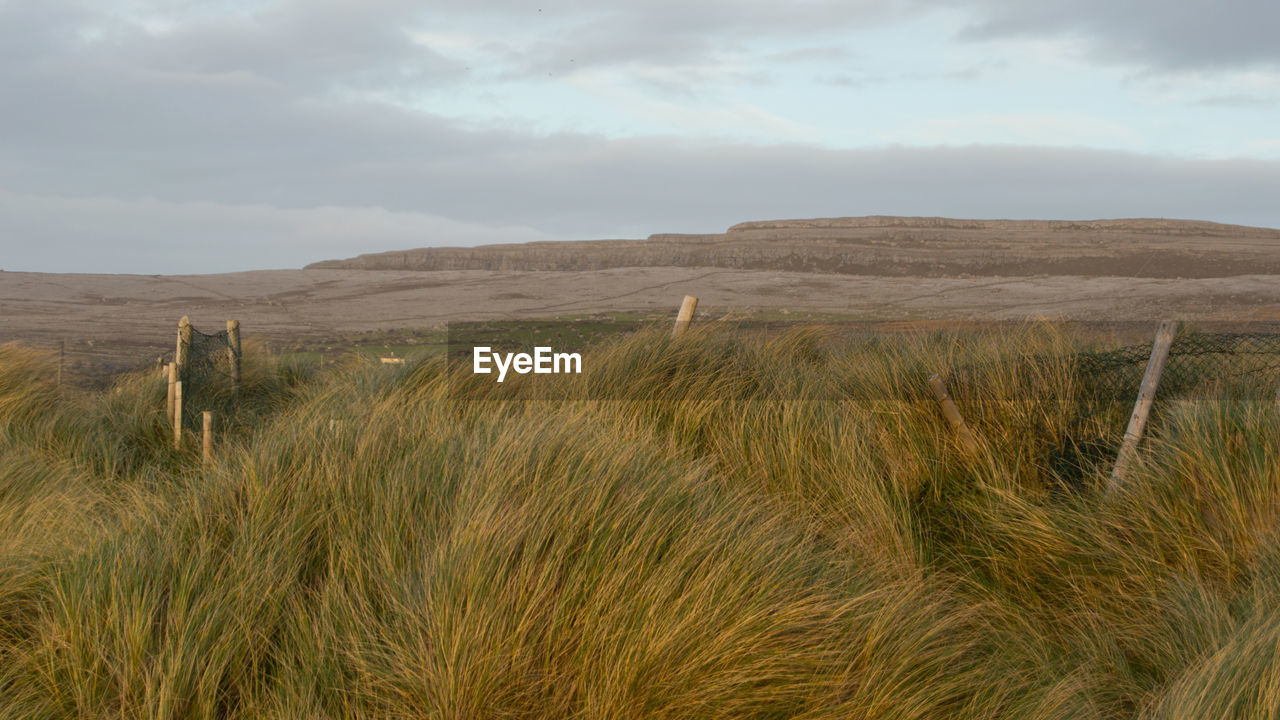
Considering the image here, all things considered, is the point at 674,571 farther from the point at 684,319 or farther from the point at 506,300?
the point at 506,300

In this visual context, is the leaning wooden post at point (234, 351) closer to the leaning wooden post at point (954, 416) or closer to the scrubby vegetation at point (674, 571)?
the scrubby vegetation at point (674, 571)

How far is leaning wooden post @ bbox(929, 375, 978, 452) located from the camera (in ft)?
18.5

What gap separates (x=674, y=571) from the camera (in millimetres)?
3299

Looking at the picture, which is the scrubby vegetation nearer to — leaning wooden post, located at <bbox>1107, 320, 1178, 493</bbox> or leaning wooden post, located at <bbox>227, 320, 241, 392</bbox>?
leaning wooden post, located at <bbox>1107, 320, 1178, 493</bbox>

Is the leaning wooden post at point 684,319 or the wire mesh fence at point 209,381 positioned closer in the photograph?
A: the leaning wooden post at point 684,319

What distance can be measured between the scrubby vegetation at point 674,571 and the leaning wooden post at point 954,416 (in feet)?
0.38

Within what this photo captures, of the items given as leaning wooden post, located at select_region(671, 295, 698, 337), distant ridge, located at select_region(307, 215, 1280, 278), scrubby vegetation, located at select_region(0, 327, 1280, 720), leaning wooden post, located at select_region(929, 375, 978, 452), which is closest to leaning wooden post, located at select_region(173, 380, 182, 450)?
scrubby vegetation, located at select_region(0, 327, 1280, 720)

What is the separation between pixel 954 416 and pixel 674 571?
305 centimetres

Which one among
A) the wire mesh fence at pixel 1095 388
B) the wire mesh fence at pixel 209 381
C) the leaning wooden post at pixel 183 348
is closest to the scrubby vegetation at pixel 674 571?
the wire mesh fence at pixel 1095 388

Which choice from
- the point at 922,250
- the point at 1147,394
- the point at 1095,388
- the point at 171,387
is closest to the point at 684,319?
the point at 1095,388

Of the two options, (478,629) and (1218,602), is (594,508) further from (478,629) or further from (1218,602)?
(1218,602)

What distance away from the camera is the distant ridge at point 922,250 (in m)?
41.7

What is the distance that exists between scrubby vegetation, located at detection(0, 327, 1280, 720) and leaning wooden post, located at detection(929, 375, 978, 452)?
117mm

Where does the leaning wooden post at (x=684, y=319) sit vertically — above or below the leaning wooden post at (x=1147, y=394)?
above
